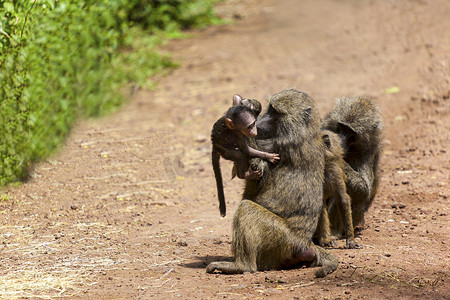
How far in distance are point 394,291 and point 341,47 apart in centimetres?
982

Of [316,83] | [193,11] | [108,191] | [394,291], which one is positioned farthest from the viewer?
[193,11]

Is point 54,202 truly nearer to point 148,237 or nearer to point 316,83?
point 148,237

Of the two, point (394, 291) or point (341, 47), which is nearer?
point (394, 291)

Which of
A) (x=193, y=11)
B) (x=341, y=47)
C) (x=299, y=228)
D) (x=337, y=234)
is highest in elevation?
(x=193, y=11)

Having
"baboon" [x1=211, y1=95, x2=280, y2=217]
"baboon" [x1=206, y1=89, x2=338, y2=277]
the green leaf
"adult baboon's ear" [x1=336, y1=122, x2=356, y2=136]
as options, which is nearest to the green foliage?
the green leaf

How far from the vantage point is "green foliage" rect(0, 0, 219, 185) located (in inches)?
262

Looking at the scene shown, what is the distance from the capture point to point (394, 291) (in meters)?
4.53

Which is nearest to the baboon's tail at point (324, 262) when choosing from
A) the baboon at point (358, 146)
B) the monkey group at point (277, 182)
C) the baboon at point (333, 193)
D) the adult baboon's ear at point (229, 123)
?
the monkey group at point (277, 182)

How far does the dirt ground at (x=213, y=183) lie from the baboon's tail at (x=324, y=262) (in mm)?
67

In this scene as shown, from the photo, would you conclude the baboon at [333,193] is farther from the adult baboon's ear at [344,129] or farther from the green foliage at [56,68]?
the green foliage at [56,68]

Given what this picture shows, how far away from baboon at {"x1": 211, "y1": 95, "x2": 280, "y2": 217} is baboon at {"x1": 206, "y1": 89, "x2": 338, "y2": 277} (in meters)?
0.09

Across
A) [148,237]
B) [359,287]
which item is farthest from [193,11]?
[359,287]

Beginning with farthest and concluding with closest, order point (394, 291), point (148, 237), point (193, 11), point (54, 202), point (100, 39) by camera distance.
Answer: point (193, 11) < point (100, 39) < point (54, 202) < point (148, 237) < point (394, 291)

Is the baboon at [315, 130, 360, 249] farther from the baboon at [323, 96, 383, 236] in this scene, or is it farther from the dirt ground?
the baboon at [323, 96, 383, 236]
